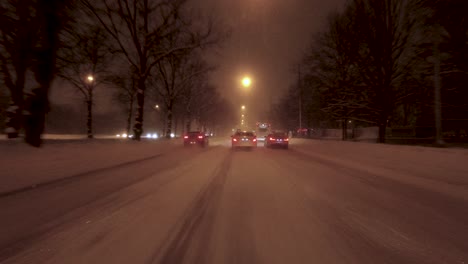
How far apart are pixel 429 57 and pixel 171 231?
21.6 meters

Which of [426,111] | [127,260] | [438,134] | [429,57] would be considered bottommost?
[127,260]

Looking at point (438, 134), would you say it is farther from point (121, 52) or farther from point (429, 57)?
point (121, 52)

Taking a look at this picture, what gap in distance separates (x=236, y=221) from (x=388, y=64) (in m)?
27.5

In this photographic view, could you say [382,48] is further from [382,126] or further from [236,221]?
[236,221]

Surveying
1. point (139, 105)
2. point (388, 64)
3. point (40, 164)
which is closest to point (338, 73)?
point (388, 64)

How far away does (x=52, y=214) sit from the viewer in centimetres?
645

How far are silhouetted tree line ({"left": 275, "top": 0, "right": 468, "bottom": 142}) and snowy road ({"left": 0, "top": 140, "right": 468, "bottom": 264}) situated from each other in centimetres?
1192

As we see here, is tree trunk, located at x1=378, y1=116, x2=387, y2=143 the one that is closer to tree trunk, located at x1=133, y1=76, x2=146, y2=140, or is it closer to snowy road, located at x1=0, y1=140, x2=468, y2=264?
tree trunk, located at x1=133, y1=76, x2=146, y2=140

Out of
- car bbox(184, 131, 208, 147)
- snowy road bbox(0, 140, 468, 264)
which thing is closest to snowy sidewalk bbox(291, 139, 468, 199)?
snowy road bbox(0, 140, 468, 264)

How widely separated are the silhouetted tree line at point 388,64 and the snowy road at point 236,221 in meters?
11.9

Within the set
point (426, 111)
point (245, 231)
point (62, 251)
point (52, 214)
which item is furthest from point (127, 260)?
point (426, 111)

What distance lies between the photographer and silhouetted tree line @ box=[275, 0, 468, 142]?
20250 mm

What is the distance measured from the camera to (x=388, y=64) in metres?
29.7

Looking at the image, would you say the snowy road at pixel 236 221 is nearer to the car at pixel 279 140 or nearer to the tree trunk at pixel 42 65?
the tree trunk at pixel 42 65
